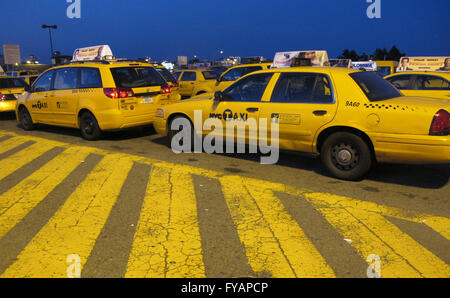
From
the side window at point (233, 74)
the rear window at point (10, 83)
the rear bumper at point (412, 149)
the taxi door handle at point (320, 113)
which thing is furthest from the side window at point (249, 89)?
the rear window at point (10, 83)

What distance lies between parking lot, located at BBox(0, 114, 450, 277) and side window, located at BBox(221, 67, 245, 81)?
7.31 meters

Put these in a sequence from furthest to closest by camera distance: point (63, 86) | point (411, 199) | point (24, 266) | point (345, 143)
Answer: point (63, 86) < point (345, 143) < point (411, 199) < point (24, 266)

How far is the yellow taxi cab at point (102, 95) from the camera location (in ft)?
26.2

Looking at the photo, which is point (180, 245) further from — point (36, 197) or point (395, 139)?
point (395, 139)

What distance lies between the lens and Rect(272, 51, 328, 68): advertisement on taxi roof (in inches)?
400

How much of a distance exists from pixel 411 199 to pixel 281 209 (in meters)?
1.74

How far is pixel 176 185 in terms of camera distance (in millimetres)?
5355

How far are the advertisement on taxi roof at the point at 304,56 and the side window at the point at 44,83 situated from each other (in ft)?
19.3

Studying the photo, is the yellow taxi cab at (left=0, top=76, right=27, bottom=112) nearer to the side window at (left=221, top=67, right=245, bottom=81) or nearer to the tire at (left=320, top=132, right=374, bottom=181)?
the side window at (left=221, top=67, right=245, bottom=81)

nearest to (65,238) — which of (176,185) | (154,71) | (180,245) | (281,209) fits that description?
(180,245)

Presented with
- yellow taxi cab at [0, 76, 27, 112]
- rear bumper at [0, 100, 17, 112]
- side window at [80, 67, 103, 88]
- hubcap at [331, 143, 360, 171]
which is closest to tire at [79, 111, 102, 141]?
side window at [80, 67, 103, 88]

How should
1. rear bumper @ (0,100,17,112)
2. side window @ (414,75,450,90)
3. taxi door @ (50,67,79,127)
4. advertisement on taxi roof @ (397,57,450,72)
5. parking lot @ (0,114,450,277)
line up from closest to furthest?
parking lot @ (0,114,450,277), taxi door @ (50,67,79,127), side window @ (414,75,450,90), advertisement on taxi roof @ (397,57,450,72), rear bumper @ (0,100,17,112)

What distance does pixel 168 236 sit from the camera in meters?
3.76
